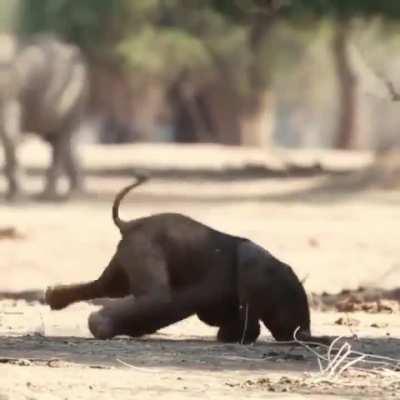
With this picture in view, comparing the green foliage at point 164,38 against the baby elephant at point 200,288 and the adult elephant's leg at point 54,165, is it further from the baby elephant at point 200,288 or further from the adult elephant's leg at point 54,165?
the baby elephant at point 200,288

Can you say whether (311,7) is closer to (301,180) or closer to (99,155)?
(301,180)


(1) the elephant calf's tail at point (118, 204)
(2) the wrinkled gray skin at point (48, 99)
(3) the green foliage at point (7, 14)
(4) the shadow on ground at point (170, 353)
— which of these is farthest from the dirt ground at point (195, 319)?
(3) the green foliage at point (7, 14)

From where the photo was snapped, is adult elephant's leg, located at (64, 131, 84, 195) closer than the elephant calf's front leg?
No

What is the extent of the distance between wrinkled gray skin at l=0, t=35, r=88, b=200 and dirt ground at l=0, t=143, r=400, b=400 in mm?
717

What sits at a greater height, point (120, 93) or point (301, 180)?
point (120, 93)

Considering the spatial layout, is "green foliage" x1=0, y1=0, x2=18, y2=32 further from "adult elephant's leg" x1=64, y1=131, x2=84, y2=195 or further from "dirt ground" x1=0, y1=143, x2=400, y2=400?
"adult elephant's leg" x1=64, y1=131, x2=84, y2=195

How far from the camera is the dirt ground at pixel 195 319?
654 cm

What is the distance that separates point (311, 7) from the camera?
1898cm

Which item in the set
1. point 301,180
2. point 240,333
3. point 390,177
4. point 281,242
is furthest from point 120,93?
point 240,333

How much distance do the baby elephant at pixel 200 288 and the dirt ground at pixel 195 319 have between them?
11 cm

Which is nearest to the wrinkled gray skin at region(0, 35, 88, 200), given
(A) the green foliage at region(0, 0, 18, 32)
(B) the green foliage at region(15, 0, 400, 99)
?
(B) the green foliage at region(15, 0, 400, 99)

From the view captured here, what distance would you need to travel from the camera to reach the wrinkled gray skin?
23438mm

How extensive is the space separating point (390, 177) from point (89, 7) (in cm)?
969

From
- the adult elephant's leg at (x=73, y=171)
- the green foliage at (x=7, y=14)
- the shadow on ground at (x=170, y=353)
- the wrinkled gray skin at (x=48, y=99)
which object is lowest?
the shadow on ground at (x=170, y=353)
